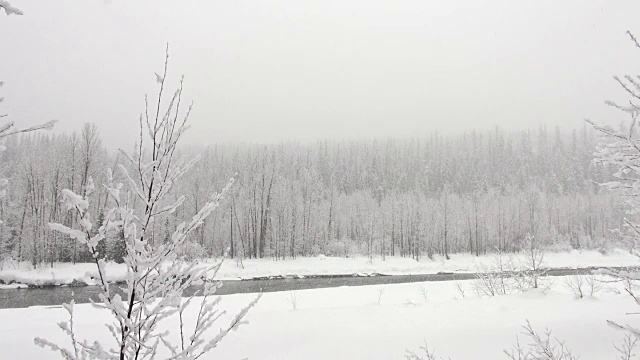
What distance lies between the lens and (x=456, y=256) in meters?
47.1

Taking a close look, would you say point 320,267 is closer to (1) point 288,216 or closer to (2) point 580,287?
(1) point 288,216

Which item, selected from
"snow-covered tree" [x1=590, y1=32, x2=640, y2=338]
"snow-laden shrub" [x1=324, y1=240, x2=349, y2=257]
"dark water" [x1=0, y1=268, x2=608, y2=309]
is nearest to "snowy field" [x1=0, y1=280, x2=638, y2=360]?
"dark water" [x1=0, y1=268, x2=608, y2=309]

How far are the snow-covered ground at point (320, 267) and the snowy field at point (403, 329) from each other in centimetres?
1359

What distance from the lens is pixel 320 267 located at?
35.7 m

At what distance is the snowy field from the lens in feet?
28.9

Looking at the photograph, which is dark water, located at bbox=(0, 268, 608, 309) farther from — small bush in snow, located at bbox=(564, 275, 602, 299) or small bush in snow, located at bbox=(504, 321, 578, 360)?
small bush in snow, located at bbox=(504, 321, 578, 360)

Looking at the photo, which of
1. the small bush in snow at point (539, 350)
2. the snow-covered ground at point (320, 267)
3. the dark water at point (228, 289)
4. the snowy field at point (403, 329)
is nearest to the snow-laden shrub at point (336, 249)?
the snow-covered ground at point (320, 267)

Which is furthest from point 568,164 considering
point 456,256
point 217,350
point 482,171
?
point 217,350

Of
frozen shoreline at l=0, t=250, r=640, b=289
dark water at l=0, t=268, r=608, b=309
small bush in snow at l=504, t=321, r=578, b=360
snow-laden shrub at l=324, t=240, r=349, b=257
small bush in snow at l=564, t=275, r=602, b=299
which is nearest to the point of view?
small bush in snow at l=504, t=321, r=578, b=360

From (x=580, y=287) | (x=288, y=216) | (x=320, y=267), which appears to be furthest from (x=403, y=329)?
(x=288, y=216)

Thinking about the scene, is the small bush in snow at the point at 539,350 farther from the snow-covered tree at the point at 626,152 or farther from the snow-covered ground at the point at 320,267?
the snow-covered ground at the point at 320,267

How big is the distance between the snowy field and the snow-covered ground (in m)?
13.6

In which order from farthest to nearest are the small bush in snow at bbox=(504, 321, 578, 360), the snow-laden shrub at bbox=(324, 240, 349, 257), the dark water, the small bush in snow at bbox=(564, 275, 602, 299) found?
the snow-laden shrub at bbox=(324, 240, 349, 257)
the dark water
the small bush in snow at bbox=(564, 275, 602, 299)
the small bush in snow at bbox=(504, 321, 578, 360)

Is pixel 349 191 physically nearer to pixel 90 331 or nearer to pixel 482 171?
pixel 482 171
